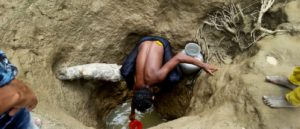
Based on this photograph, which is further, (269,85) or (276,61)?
(276,61)

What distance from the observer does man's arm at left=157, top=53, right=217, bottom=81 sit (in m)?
2.79

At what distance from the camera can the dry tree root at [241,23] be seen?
286 centimetres

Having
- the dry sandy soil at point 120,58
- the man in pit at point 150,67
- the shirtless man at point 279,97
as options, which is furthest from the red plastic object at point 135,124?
the shirtless man at point 279,97

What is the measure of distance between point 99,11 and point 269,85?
5.06ft

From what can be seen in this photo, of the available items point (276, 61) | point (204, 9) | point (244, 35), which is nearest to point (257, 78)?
point (276, 61)

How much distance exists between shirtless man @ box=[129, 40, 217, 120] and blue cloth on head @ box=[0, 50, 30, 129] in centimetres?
122

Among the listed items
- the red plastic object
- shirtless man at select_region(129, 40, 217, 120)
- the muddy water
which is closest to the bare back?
shirtless man at select_region(129, 40, 217, 120)

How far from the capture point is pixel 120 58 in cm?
346

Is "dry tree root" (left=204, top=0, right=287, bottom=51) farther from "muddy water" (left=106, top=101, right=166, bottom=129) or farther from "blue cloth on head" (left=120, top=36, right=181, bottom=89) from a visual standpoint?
"muddy water" (left=106, top=101, right=166, bottom=129)

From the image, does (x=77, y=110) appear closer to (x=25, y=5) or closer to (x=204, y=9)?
(x=25, y=5)

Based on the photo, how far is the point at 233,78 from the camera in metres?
2.54

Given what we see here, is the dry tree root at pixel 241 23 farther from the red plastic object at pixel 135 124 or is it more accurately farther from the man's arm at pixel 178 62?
the red plastic object at pixel 135 124

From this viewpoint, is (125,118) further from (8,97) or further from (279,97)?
(8,97)

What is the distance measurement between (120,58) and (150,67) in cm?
66
